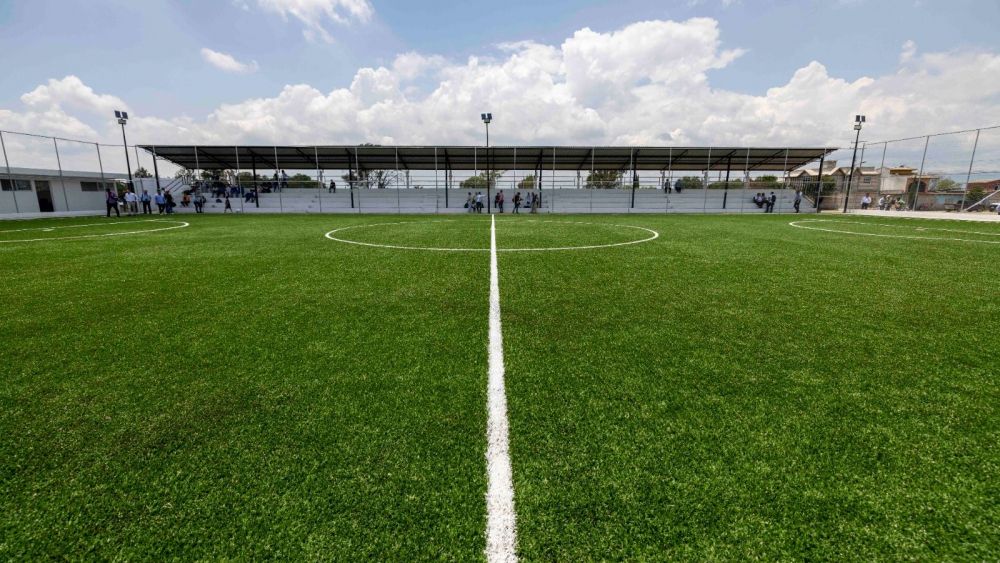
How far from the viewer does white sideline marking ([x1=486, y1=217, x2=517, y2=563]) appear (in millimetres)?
1557

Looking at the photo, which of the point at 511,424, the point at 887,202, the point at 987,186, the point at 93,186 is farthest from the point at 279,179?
the point at 987,186

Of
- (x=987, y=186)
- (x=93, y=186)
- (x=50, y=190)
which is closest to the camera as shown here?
(x=50, y=190)

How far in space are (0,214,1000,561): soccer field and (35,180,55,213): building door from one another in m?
35.0

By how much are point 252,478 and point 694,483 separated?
6.41ft

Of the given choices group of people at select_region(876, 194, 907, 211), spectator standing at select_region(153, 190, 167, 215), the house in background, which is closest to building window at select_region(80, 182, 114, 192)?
spectator standing at select_region(153, 190, 167, 215)

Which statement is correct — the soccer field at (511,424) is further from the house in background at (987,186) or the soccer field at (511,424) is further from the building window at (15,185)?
the house in background at (987,186)

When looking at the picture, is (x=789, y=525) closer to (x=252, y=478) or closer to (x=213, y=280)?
(x=252, y=478)

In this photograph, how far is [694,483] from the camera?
1.85 metres

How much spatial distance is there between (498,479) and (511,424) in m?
0.45

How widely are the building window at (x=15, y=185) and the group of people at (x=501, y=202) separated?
94.4ft

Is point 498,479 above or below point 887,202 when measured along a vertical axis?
below

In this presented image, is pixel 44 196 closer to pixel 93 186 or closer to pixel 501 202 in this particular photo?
pixel 93 186

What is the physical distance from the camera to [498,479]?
6.21ft

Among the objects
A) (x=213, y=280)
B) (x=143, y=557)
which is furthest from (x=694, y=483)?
Answer: (x=213, y=280)
